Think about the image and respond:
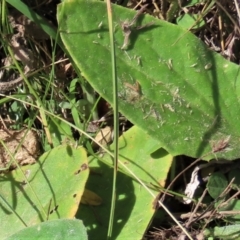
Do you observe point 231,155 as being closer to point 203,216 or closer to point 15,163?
point 203,216

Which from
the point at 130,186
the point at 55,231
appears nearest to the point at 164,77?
the point at 130,186

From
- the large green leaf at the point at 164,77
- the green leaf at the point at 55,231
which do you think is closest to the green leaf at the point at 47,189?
the green leaf at the point at 55,231

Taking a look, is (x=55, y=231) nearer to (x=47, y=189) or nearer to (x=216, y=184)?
(x=47, y=189)

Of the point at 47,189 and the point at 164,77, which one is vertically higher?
the point at 164,77

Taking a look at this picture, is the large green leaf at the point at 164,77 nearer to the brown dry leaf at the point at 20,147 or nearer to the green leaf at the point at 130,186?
the green leaf at the point at 130,186

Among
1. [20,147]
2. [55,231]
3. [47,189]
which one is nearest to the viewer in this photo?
[55,231]

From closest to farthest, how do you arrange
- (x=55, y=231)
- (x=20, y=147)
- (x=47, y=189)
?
(x=55, y=231) < (x=47, y=189) < (x=20, y=147)

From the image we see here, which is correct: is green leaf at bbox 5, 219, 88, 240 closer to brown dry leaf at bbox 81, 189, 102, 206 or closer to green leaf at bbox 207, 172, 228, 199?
brown dry leaf at bbox 81, 189, 102, 206
